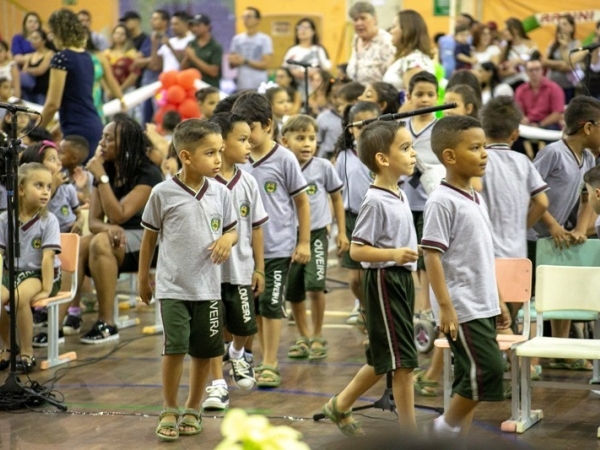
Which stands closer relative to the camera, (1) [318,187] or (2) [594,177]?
(2) [594,177]

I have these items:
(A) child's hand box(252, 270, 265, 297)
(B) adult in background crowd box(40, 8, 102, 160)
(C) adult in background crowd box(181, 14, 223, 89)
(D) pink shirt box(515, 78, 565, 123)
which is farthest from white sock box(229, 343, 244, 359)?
(D) pink shirt box(515, 78, 565, 123)

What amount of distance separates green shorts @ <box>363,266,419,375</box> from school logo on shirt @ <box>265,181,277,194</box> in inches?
56.5

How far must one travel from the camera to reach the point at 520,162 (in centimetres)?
559

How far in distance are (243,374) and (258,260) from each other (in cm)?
68

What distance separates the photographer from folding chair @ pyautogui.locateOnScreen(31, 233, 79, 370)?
650 cm

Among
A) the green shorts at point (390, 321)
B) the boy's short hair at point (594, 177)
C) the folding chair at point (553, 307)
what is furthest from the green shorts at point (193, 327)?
the boy's short hair at point (594, 177)

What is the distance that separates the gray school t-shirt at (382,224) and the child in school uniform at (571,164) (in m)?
1.54

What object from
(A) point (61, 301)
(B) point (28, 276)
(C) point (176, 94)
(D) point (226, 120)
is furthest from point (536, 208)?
(C) point (176, 94)

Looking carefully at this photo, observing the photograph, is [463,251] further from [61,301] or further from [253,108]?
[61,301]

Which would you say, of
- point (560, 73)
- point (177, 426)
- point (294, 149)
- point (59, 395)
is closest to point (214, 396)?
point (177, 426)

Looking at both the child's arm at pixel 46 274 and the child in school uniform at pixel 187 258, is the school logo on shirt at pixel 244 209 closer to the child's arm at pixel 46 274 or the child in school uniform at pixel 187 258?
the child in school uniform at pixel 187 258

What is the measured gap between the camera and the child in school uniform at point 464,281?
433 centimetres

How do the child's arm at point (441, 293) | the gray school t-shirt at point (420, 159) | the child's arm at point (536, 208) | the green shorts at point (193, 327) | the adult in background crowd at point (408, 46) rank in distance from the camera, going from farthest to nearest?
the adult in background crowd at point (408, 46) → the gray school t-shirt at point (420, 159) → the child's arm at point (536, 208) → the green shorts at point (193, 327) → the child's arm at point (441, 293)

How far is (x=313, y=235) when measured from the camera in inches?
265
